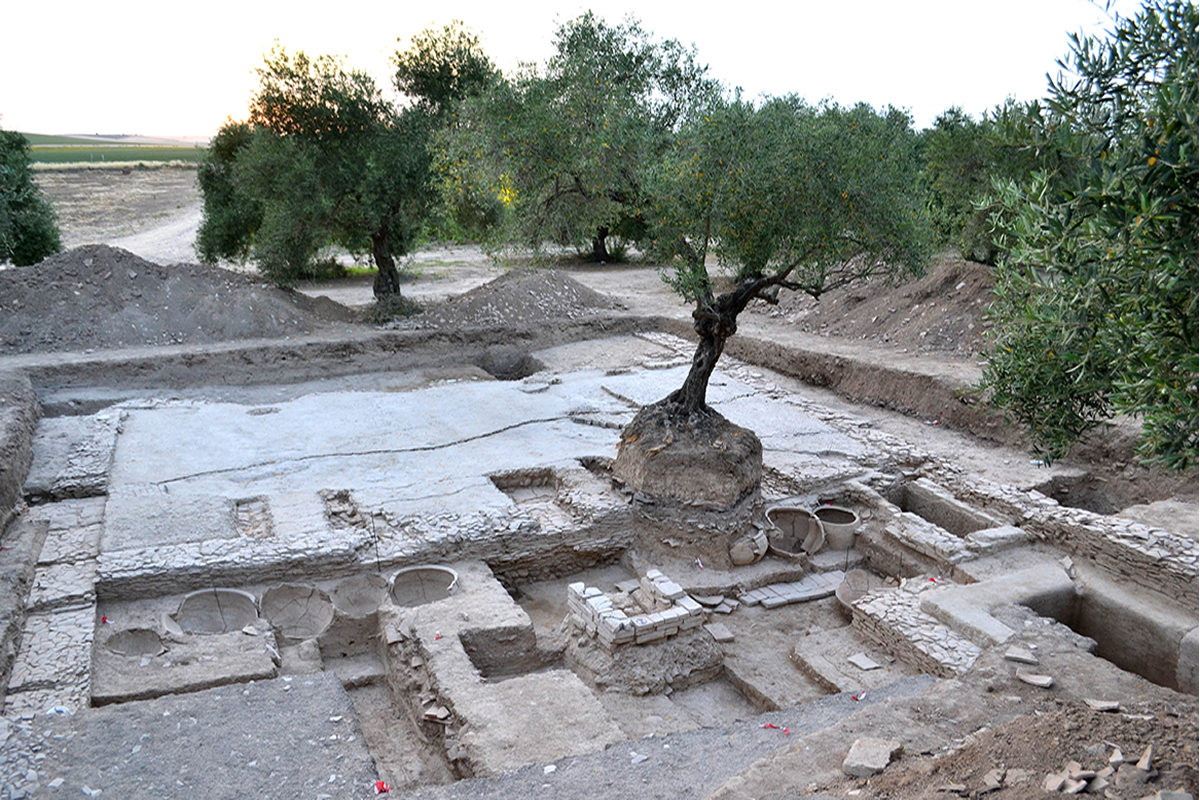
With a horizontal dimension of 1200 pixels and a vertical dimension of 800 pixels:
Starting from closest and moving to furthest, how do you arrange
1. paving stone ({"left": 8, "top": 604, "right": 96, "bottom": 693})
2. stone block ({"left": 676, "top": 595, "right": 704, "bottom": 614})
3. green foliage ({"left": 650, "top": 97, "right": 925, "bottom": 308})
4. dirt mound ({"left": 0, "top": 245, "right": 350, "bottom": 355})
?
paving stone ({"left": 8, "top": 604, "right": 96, "bottom": 693}), stone block ({"left": 676, "top": 595, "right": 704, "bottom": 614}), green foliage ({"left": 650, "top": 97, "right": 925, "bottom": 308}), dirt mound ({"left": 0, "top": 245, "right": 350, "bottom": 355})

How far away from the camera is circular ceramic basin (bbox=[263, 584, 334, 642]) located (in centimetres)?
827

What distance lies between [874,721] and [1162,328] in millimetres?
3217

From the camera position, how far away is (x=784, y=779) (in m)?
5.02

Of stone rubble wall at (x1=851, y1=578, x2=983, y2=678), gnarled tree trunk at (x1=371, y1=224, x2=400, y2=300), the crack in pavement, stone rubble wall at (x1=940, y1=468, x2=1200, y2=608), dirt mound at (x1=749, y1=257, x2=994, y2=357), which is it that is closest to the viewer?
stone rubble wall at (x1=851, y1=578, x2=983, y2=678)

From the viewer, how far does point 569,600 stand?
26.7 ft

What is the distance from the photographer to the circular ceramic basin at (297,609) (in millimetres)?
8266

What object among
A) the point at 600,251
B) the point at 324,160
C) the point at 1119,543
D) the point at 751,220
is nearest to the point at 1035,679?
the point at 1119,543

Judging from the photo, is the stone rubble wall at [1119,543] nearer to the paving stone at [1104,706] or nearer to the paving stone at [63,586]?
the paving stone at [1104,706]

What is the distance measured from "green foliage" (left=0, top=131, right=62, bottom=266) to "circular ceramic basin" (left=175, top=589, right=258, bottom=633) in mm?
16219

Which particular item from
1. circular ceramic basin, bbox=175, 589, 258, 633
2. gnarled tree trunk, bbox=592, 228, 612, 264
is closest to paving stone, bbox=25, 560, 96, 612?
circular ceramic basin, bbox=175, 589, 258, 633

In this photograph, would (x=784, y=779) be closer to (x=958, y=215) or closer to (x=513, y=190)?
(x=513, y=190)

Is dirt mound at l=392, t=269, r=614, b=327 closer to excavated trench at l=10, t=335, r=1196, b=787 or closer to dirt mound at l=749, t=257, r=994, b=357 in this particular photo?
dirt mound at l=749, t=257, r=994, b=357

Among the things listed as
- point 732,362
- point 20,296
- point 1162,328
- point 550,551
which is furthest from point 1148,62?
point 20,296

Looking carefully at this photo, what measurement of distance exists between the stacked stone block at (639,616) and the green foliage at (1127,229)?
12.5 ft
